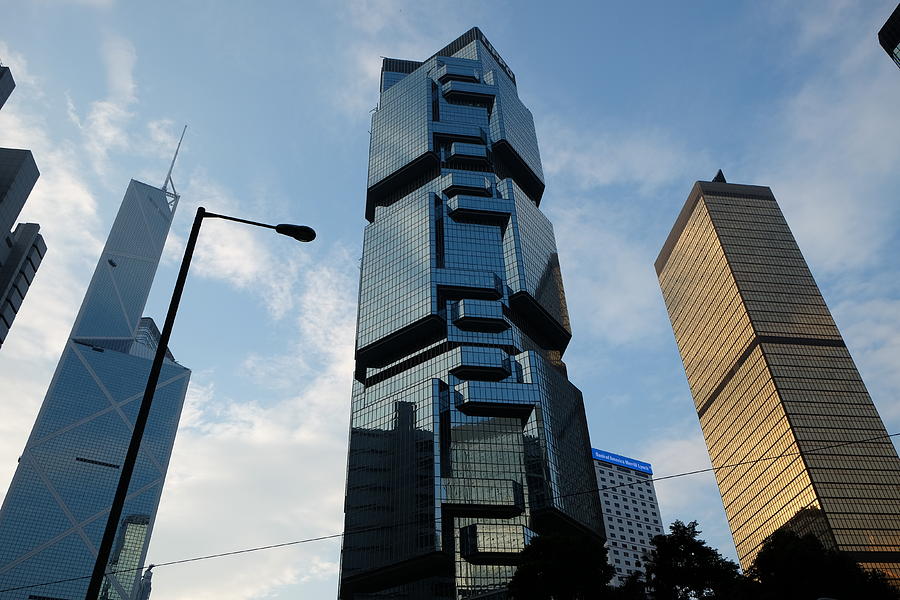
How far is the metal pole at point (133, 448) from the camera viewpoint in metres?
12.6

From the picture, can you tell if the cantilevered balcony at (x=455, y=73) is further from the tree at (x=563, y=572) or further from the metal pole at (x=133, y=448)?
the metal pole at (x=133, y=448)

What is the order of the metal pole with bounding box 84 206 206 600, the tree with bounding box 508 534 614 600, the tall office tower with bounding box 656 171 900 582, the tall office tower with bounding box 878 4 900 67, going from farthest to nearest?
1. the tall office tower with bounding box 656 171 900 582
2. the tall office tower with bounding box 878 4 900 67
3. the tree with bounding box 508 534 614 600
4. the metal pole with bounding box 84 206 206 600

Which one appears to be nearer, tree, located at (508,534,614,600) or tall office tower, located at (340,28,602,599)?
tree, located at (508,534,614,600)

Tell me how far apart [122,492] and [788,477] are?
157m

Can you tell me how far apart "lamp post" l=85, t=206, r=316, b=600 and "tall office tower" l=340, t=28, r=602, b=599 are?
94.9 m

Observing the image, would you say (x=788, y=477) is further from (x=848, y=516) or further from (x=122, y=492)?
(x=122, y=492)

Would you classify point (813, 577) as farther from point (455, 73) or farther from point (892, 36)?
point (455, 73)

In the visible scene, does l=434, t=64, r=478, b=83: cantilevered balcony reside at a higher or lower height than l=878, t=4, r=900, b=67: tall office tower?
higher

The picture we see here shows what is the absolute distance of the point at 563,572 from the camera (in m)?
51.4

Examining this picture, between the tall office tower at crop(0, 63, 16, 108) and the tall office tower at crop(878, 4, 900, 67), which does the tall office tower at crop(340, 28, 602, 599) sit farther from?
the tall office tower at crop(0, 63, 16, 108)

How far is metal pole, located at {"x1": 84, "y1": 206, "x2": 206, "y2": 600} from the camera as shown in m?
12.6

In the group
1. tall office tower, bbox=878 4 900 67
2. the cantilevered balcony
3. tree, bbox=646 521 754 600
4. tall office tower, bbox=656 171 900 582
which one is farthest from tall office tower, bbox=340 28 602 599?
tall office tower, bbox=878 4 900 67

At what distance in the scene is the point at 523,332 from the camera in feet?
451

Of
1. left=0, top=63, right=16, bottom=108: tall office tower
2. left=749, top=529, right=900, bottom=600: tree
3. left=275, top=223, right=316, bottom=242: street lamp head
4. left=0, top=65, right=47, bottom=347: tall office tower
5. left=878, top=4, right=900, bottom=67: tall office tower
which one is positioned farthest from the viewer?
left=878, top=4, right=900, bottom=67: tall office tower
